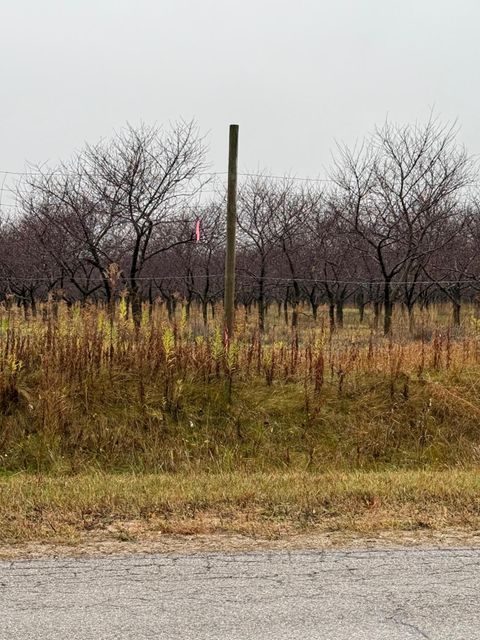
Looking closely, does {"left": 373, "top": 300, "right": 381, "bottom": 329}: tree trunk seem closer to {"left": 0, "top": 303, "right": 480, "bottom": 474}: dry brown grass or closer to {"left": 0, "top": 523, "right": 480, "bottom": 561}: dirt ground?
{"left": 0, "top": 303, "right": 480, "bottom": 474}: dry brown grass

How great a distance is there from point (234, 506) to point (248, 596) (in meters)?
1.69

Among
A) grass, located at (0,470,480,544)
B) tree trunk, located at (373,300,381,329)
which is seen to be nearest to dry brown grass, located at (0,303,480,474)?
grass, located at (0,470,480,544)

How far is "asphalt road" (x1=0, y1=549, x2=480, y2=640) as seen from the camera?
9.54ft

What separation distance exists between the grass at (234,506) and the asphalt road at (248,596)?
0.52 meters

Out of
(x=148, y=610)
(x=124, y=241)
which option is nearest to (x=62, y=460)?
(x=148, y=610)

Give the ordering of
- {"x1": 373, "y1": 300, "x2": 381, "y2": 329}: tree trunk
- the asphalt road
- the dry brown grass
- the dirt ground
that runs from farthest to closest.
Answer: {"x1": 373, "y1": 300, "x2": 381, "y2": 329}: tree trunk → the dry brown grass → the dirt ground → the asphalt road

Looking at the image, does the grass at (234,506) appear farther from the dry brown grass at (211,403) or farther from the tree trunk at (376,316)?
the tree trunk at (376,316)

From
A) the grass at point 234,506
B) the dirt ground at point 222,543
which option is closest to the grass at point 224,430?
the grass at point 234,506

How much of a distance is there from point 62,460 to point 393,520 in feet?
13.1

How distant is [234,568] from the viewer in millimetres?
3713

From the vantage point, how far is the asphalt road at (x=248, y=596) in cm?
291

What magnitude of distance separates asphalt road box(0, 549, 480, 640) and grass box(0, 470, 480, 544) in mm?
522

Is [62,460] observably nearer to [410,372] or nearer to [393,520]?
[393,520]

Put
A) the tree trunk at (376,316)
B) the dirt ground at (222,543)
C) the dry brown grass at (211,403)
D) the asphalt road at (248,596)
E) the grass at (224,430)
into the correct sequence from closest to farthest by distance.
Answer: the asphalt road at (248,596), the dirt ground at (222,543), the grass at (224,430), the dry brown grass at (211,403), the tree trunk at (376,316)
